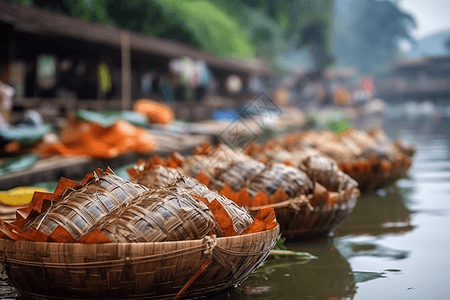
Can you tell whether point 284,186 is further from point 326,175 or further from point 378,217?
point 378,217

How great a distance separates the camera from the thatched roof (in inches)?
338

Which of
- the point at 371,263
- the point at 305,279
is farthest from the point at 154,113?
the point at 305,279

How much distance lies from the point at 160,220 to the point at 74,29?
863 cm

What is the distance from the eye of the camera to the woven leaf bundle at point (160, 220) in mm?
2264

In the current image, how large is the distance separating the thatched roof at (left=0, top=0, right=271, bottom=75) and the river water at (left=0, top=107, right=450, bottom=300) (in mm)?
5935

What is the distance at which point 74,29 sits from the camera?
10203 mm

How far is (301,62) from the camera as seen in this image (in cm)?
7856

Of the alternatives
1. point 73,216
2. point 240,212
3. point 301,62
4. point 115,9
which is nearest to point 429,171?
point 240,212

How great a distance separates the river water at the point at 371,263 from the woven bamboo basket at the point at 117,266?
1.34 ft

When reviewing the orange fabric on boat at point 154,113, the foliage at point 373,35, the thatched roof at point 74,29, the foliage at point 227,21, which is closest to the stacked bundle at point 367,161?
the orange fabric on boat at point 154,113

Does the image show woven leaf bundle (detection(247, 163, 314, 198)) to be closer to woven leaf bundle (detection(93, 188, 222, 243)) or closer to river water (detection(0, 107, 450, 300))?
A: river water (detection(0, 107, 450, 300))

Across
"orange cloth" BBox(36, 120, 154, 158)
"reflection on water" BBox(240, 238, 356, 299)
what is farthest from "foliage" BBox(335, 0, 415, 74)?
"reflection on water" BBox(240, 238, 356, 299)

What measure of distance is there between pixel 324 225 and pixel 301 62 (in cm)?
7635

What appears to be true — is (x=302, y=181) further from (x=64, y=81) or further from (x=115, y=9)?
(x=115, y=9)
